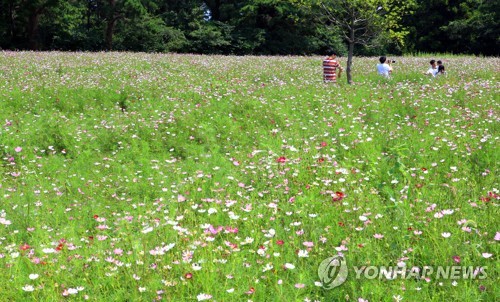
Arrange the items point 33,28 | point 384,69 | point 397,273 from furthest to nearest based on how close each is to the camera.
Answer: point 33,28 < point 384,69 < point 397,273

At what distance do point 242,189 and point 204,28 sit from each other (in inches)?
1737

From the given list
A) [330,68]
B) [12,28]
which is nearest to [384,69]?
[330,68]

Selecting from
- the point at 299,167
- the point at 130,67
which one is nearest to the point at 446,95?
the point at 299,167

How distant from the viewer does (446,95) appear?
11109 mm

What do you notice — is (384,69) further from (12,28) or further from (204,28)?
(12,28)

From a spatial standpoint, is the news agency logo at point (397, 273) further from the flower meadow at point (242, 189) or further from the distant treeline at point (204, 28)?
the distant treeline at point (204, 28)

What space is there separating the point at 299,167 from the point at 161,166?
286 centimetres

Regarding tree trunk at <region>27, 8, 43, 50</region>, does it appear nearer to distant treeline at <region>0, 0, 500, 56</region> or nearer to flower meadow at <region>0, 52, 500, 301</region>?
distant treeline at <region>0, 0, 500, 56</region>

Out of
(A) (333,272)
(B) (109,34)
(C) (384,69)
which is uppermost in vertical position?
(B) (109,34)

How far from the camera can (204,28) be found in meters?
47.3

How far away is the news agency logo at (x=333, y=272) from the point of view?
136 inches

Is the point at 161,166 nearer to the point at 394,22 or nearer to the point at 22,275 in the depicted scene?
the point at 22,275

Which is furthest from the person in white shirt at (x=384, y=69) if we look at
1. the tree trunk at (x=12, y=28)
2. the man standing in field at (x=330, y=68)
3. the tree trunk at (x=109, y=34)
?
the tree trunk at (x=12, y=28)

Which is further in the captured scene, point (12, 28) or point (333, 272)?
point (12, 28)
